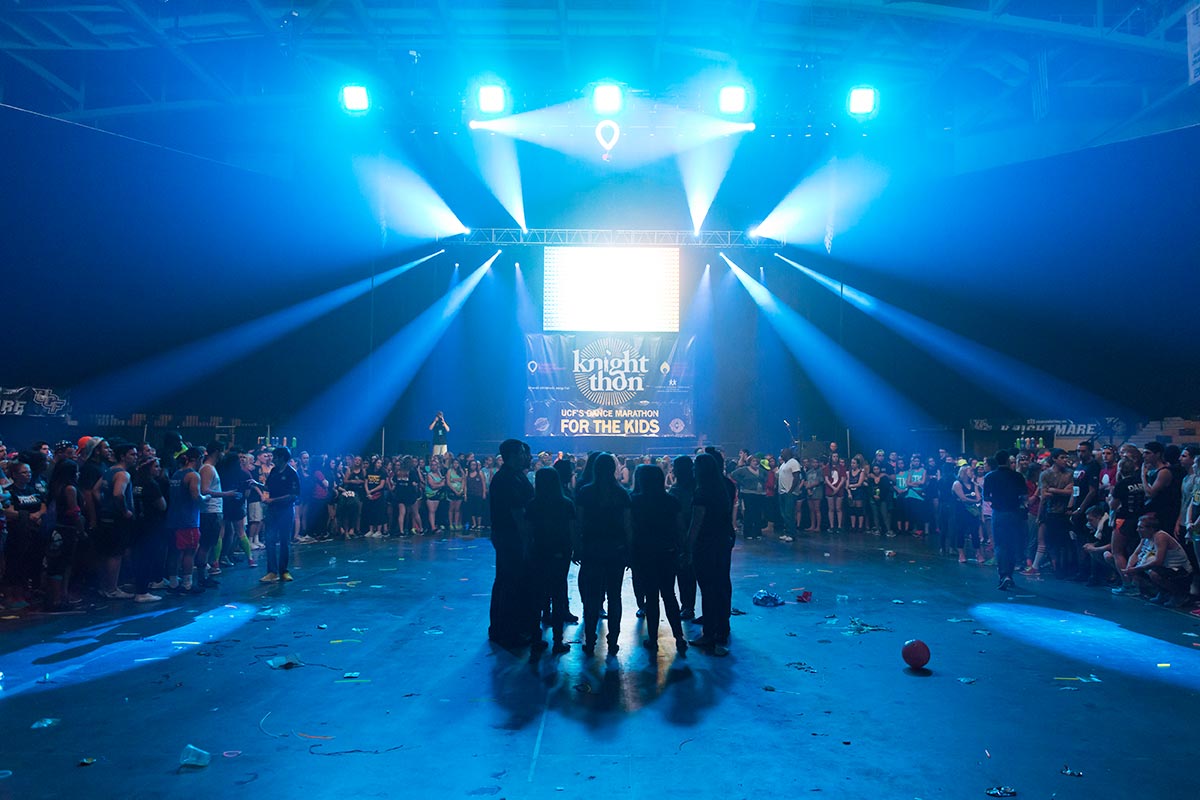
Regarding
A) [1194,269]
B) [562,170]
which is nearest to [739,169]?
[562,170]

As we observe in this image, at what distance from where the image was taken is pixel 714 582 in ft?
19.4

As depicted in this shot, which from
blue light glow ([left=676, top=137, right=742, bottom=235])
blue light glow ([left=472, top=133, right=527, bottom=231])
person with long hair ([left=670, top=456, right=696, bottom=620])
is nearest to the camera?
person with long hair ([left=670, top=456, right=696, bottom=620])

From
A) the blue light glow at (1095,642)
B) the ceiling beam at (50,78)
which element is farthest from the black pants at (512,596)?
the ceiling beam at (50,78)

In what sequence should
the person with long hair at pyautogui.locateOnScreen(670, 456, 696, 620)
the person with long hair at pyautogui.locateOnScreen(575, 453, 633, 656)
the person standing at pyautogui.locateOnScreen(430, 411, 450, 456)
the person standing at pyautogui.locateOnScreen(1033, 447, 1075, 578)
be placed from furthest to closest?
the person standing at pyautogui.locateOnScreen(430, 411, 450, 456)
the person standing at pyautogui.locateOnScreen(1033, 447, 1075, 578)
the person with long hair at pyautogui.locateOnScreen(670, 456, 696, 620)
the person with long hair at pyautogui.locateOnScreen(575, 453, 633, 656)

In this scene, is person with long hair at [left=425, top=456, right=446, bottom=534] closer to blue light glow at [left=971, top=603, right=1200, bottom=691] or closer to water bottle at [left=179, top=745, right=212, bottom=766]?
blue light glow at [left=971, top=603, right=1200, bottom=691]

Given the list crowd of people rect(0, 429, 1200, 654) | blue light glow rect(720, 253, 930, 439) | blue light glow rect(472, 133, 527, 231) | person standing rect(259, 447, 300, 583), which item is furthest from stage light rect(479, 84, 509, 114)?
person standing rect(259, 447, 300, 583)

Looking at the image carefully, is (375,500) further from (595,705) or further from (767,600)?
(595,705)

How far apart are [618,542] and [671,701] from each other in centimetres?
136

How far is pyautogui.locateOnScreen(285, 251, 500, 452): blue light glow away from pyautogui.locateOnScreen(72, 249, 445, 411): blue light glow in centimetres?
171

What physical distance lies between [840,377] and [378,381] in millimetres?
12109

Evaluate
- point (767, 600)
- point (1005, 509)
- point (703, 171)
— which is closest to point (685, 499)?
point (767, 600)

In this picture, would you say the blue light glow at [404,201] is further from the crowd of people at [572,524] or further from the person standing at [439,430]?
the crowd of people at [572,524]

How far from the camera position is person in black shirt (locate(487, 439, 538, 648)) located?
5.67 meters

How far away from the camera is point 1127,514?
8195 millimetres
